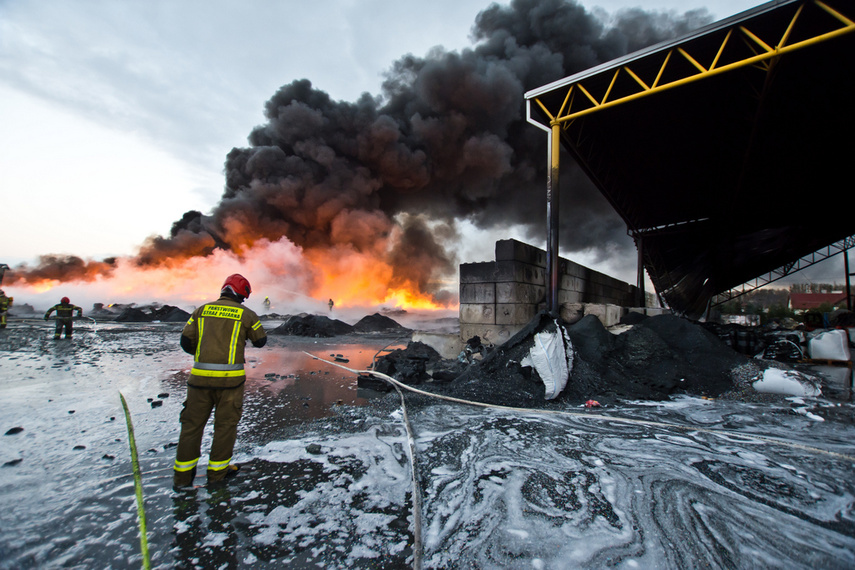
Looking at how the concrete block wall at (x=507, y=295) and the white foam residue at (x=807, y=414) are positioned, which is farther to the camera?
the concrete block wall at (x=507, y=295)

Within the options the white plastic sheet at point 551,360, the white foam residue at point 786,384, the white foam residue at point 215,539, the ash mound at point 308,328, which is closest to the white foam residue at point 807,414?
the white foam residue at point 786,384

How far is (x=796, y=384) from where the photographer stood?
438 cm

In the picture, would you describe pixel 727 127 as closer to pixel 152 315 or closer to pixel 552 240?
pixel 552 240

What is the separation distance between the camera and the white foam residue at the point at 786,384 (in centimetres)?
433

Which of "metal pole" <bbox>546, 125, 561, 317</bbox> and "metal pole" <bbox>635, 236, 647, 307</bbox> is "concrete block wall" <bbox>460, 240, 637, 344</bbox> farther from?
"metal pole" <bbox>635, 236, 647, 307</bbox>

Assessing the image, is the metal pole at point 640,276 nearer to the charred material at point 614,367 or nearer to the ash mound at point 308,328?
the charred material at point 614,367

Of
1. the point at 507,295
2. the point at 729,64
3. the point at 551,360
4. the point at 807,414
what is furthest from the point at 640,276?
the point at 551,360

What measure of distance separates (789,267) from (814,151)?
651 inches

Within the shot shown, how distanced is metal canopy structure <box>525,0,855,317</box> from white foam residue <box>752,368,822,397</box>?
10.9 feet

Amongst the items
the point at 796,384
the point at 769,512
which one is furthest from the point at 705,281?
the point at 769,512

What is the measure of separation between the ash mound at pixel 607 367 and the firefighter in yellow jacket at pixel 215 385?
8.49 feet

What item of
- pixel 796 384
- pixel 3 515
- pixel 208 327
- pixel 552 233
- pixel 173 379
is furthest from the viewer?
pixel 552 233

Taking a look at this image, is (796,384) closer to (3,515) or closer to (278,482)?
(278,482)

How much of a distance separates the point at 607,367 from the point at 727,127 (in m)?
6.66
